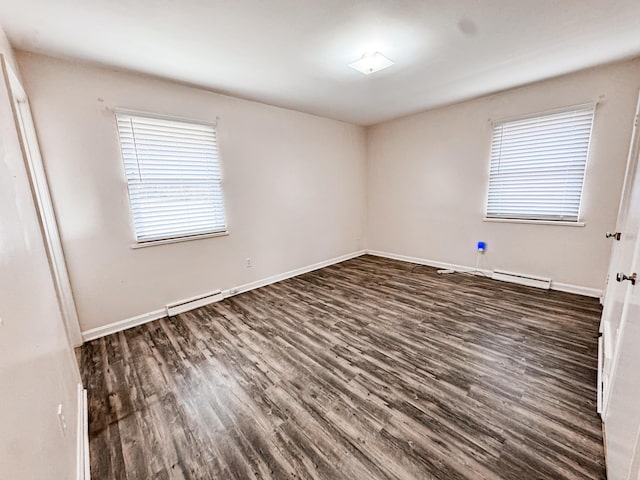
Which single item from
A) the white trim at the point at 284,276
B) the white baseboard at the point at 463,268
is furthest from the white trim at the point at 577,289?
the white trim at the point at 284,276

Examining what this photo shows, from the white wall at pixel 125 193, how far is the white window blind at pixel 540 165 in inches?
95.0

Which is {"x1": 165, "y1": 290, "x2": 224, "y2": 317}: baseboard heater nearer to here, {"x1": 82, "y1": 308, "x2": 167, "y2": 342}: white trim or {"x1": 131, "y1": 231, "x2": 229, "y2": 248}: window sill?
{"x1": 82, "y1": 308, "x2": 167, "y2": 342}: white trim

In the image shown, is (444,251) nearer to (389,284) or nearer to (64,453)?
(389,284)

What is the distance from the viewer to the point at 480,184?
384cm

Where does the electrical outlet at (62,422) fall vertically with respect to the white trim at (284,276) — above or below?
above

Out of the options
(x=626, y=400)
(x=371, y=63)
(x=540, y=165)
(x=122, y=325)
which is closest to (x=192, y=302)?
(x=122, y=325)

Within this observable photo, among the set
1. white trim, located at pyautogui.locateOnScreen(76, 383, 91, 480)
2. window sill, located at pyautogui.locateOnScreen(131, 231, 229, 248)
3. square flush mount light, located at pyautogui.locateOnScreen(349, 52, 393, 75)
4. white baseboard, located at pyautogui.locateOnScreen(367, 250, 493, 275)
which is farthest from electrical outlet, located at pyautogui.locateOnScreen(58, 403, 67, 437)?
white baseboard, located at pyautogui.locateOnScreen(367, 250, 493, 275)

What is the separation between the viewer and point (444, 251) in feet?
14.3

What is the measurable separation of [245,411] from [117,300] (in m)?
1.94

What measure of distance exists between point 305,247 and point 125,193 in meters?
2.56

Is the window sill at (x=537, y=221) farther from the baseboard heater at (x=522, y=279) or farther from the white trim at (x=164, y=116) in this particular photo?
the white trim at (x=164, y=116)

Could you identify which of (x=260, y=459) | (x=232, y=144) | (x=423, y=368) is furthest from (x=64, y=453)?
(x=232, y=144)

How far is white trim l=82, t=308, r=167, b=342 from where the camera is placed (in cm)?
257

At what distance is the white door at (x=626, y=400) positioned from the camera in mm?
1008
